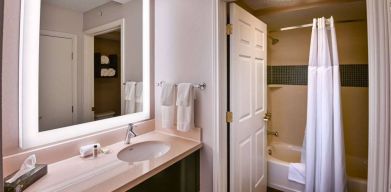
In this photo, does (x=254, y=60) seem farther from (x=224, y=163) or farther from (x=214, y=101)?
(x=224, y=163)

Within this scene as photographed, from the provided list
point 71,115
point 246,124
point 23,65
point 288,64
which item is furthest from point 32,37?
point 288,64

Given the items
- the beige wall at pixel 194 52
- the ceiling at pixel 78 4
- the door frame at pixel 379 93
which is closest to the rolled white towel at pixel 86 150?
the beige wall at pixel 194 52

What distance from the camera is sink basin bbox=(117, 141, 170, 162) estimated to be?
153 centimetres

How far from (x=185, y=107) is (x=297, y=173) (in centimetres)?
148

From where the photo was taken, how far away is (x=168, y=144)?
1592 mm

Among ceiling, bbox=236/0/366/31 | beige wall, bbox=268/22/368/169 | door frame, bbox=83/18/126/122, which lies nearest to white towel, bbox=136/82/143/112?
door frame, bbox=83/18/126/122

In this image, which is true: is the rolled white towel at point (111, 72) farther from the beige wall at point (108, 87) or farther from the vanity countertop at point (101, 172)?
the vanity countertop at point (101, 172)

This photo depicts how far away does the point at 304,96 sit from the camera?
2738 millimetres

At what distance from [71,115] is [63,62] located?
0.38 m

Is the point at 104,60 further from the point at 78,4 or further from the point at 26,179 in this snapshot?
the point at 26,179

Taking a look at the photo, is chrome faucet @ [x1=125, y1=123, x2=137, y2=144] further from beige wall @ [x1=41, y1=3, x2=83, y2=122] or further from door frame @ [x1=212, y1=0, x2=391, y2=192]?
door frame @ [x1=212, y1=0, x2=391, y2=192]

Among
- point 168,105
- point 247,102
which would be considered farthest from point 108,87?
point 247,102

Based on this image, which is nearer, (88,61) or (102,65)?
(88,61)

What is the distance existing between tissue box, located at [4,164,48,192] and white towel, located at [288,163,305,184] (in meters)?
2.19
